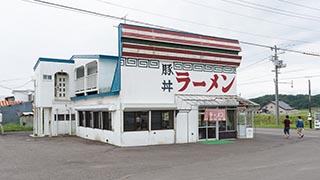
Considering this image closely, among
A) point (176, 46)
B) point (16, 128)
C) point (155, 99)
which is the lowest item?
point (16, 128)

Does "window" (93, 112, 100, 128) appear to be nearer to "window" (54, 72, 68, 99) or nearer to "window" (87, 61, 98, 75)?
"window" (87, 61, 98, 75)

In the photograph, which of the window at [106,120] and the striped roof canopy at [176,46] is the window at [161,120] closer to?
the window at [106,120]

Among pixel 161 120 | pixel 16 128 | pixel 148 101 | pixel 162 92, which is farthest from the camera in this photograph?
pixel 16 128

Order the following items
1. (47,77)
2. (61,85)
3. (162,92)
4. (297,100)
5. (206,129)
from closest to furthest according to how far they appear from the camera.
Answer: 1. (162,92)
2. (206,129)
3. (47,77)
4. (61,85)
5. (297,100)

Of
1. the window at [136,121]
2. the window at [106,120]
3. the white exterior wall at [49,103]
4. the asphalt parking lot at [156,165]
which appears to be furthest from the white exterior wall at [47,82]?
the asphalt parking lot at [156,165]

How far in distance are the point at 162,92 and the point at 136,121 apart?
2452mm

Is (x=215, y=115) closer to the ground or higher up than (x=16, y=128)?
higher up

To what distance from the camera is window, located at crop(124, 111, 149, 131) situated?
1941cm

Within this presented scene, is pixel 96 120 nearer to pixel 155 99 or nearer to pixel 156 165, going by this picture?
pixel 155 99

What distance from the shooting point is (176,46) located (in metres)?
21.4

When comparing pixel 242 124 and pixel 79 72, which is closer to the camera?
pixel 242 124

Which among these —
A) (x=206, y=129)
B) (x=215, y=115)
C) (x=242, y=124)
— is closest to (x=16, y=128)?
(x=206, y=129)

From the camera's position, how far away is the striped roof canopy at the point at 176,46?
19.8 meters

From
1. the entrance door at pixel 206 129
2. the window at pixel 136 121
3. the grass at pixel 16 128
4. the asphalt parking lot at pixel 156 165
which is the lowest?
the grass at pixel 16 128
